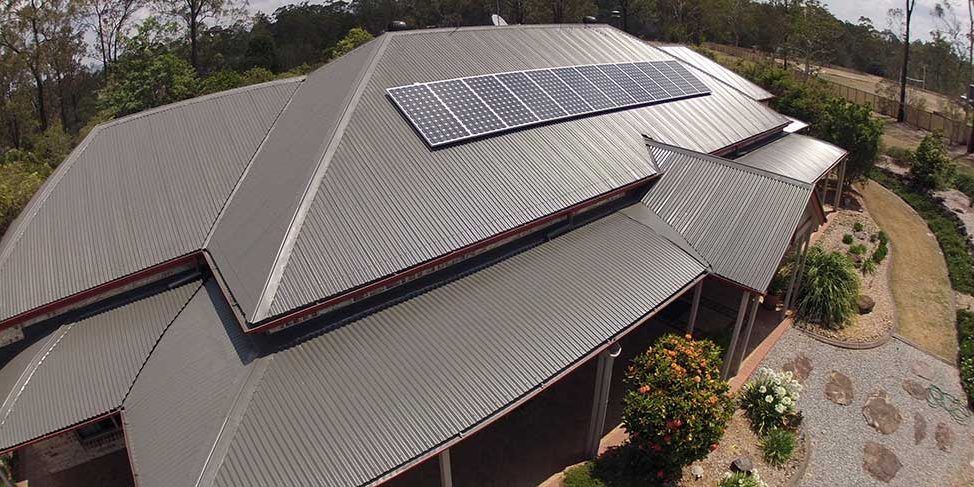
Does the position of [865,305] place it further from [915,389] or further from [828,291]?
[915,389]

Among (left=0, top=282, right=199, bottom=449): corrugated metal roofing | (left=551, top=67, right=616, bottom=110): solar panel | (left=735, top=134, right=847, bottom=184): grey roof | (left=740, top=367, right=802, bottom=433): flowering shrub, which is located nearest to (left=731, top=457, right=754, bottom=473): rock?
(left=740, top=367, right=802, bottom=433): flowering shrub

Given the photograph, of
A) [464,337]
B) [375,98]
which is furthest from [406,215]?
[375,98]

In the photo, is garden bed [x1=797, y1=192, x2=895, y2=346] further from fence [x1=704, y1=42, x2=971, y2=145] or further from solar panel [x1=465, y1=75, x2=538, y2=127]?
solar panel [x1=465, y1=75, x2=538, y2=127]

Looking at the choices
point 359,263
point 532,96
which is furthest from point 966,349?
point 359,263

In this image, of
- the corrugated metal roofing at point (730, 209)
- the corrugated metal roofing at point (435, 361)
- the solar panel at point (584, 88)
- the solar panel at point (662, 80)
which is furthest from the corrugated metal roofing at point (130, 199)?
the solar panel at point (662, 80)

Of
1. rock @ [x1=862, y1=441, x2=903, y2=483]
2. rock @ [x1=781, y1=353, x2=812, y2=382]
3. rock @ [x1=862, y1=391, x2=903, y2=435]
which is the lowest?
rock @ [x1=862, y1=441, x2=903, y2=483]

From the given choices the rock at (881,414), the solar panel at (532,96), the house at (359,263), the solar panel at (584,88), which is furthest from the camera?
the solar panel at (584,88)

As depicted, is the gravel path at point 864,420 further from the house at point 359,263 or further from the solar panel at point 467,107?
the solar panel at point 467,107
